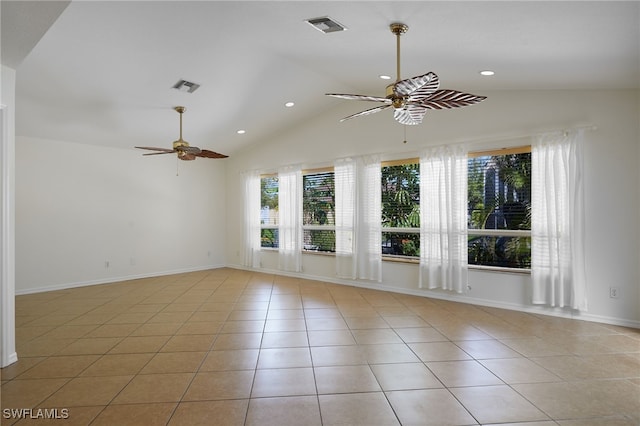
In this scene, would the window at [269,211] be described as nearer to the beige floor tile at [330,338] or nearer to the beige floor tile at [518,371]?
the beige floor tile at [330,338]

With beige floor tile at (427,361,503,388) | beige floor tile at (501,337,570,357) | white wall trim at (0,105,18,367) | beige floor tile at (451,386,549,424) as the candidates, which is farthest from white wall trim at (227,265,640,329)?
white wall trim at (0,105,18,367)

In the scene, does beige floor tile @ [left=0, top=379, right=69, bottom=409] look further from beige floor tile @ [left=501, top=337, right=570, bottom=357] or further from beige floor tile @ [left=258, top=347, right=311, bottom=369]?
beige floor tile @ [left=501, top=337, right=570, bottom=357]

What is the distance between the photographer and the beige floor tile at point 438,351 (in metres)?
2.99

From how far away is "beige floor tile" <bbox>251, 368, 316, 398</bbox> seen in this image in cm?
245

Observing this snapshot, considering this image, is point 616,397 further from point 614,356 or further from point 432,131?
point 432,131

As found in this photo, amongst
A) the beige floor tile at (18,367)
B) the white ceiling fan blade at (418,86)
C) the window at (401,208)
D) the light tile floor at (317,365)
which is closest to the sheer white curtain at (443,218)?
the window at (401,208)

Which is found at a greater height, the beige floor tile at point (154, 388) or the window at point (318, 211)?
the window at point (318, 211)

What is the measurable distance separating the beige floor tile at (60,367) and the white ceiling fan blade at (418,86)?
3.36m

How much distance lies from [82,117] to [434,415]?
570 centimetres

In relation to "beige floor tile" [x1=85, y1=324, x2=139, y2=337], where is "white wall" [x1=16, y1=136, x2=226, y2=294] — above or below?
above

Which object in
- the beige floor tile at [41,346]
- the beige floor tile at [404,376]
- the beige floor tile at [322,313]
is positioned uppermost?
the beige floor tile at [41,346]

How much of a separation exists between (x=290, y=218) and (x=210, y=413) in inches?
191

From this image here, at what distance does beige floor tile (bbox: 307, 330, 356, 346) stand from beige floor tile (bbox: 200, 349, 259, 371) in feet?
1.97

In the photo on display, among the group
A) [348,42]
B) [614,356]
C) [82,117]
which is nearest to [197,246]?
[82,117]
